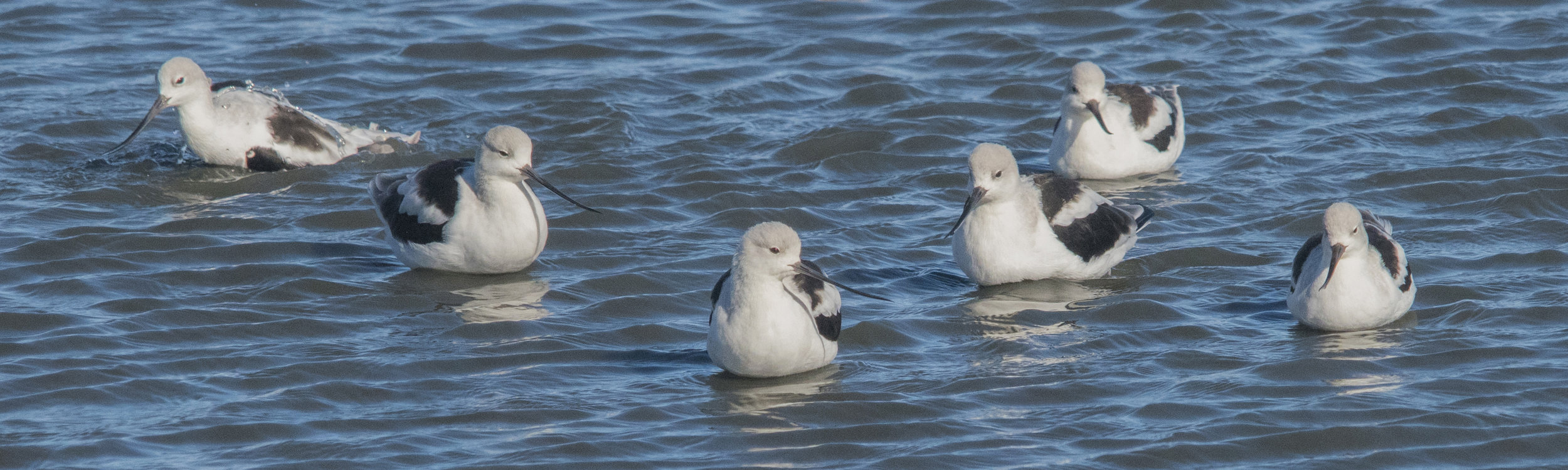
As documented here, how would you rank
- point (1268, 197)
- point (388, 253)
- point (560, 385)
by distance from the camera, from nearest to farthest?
point (560, 385) < point (388, 253) < point (1268, 197)

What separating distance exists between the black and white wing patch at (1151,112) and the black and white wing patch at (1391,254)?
2899 millimetres

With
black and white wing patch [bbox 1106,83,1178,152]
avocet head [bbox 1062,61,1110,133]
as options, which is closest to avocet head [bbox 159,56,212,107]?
avocet head [bbox 1062,61,1110,133]

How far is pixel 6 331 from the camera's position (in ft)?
28.3

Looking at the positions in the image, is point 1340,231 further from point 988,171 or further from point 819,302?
point 819,302

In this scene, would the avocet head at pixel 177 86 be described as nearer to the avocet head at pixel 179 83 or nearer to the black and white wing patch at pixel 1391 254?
the avocet head at pixel 179 83

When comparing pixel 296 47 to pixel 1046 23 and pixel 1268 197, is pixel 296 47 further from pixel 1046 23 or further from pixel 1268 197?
pixel 1268 197

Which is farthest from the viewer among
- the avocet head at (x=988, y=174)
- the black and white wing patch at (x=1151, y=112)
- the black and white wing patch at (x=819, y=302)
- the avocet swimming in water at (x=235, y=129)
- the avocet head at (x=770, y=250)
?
the avocet swimming in water at (x=235, y=129)

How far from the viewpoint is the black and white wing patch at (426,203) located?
9648 millimetres

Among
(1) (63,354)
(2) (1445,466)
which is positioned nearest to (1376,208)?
(2) (1445,466)

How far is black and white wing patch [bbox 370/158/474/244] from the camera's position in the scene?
31.7 feet

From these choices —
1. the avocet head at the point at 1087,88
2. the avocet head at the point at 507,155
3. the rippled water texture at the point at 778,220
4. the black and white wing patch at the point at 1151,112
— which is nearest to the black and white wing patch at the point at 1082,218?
the rippled water texture at the point at 778,220

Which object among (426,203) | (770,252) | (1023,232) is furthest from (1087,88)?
(770,252)

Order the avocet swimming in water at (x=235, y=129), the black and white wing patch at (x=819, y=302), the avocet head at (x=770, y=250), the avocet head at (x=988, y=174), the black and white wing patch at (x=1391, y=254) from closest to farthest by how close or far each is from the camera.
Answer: the avocet head at (x=770, y=250)
the black and white wing patch at (x=819, y=302)
the black and white wing patch at (x=1391, y=254)
the avocet head at (x=988, y=174)
the avocet swimming in water at (x=235, y=129)

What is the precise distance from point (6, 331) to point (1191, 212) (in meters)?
6.80
